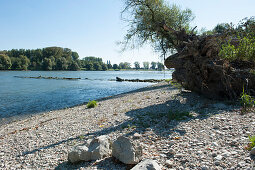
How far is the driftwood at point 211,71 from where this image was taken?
9414 millimetres

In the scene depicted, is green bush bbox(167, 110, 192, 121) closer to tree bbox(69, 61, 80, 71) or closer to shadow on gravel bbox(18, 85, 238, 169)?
shadow on gravel bbox(18, 85, 238, 169)

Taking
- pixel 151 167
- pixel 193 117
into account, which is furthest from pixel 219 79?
pixel 151 167

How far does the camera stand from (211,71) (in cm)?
1039

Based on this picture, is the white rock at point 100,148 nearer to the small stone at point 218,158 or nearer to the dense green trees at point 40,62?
the small stone at point 218,158

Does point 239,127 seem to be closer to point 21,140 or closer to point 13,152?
point 13,152

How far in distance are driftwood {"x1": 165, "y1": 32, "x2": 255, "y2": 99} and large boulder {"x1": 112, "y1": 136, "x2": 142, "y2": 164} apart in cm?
713

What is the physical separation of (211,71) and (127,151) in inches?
326

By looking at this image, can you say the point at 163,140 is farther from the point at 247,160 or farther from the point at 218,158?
the point at 247,160

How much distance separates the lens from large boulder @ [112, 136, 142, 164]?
4.45 m

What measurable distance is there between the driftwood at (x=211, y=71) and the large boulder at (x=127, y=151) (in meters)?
7.13

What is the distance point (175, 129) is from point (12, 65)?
166 meters

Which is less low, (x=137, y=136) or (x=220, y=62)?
(x=220, y=62)

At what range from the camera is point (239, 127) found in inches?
234

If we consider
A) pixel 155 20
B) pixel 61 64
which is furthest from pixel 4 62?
pixel 155 20
